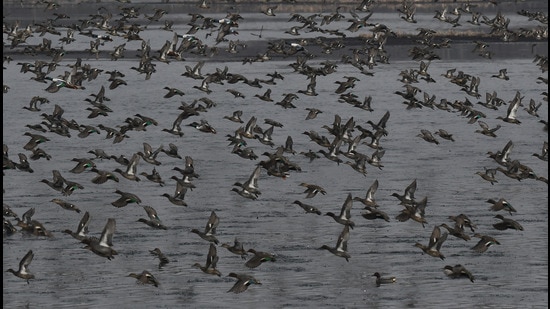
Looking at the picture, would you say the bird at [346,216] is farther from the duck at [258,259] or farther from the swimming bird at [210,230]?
the duck at [258,259]

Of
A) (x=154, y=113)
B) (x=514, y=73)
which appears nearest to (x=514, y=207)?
(x=154, y=113)

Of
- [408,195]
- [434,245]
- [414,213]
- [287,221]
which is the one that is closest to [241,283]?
[434,245]

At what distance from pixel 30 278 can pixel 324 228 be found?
877 centimetres

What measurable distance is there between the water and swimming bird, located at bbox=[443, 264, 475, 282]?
22 centimetres

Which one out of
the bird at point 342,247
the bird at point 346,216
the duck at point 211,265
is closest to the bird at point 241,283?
the duck at point 211,265

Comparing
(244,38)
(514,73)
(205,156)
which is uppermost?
(205,156)

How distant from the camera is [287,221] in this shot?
115ft

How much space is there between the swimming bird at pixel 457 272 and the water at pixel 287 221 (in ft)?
0.73

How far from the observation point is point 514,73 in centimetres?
7650

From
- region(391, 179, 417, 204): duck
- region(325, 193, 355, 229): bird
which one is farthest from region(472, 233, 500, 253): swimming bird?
region(391, 179, 417, 204): duck

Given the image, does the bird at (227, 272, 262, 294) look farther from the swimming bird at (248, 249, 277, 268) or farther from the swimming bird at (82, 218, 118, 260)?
the swimming bird at (82, 218, 118, 260)

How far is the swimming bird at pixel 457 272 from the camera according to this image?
27656 millimetres

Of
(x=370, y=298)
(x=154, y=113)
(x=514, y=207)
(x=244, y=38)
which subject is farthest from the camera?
(x=244, y=38)

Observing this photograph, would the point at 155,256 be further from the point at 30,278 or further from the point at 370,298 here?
the point at 370,298
